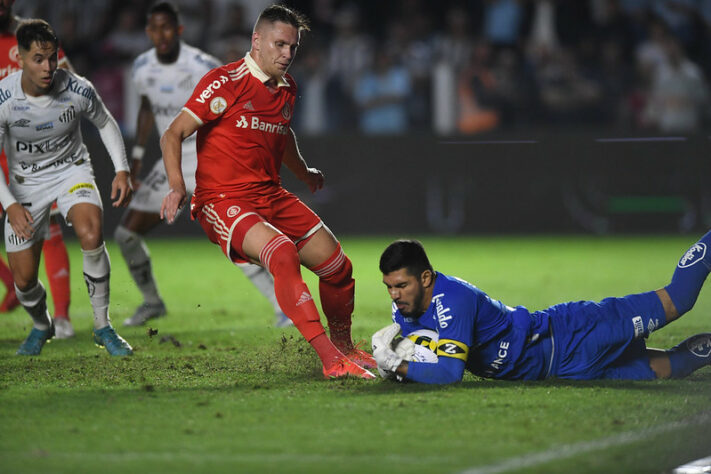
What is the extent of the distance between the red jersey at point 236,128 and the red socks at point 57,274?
2390 mm

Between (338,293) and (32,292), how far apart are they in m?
2.22

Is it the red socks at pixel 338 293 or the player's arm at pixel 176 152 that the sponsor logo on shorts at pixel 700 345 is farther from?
the player's arm at pixel 176 152

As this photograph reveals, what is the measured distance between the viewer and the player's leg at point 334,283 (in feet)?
21.4

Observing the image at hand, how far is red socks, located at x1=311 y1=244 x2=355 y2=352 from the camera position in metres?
6.58

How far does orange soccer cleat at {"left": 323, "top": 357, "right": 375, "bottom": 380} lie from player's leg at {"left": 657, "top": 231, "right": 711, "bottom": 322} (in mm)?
1655

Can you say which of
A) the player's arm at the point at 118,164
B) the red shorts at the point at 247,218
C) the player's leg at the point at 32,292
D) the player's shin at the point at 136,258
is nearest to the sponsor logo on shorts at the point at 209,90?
the red shorts at the point at 247,218

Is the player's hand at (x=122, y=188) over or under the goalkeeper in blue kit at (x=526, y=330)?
over

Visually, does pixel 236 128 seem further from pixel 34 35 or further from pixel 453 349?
pixel 453 349

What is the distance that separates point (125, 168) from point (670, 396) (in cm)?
375

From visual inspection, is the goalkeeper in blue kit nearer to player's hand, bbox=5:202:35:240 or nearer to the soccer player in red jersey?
the soccer player in red jersey

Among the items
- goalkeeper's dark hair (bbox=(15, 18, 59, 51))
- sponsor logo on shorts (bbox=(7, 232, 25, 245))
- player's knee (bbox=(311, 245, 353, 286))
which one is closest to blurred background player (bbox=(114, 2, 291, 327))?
sponsor logo on shorts (bbox=(7, 232, 25, 245))

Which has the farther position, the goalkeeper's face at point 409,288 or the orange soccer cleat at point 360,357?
the orange soccer cleat at point 360,357

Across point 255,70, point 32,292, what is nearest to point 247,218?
point 255,70

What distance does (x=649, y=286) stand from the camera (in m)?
10.7
